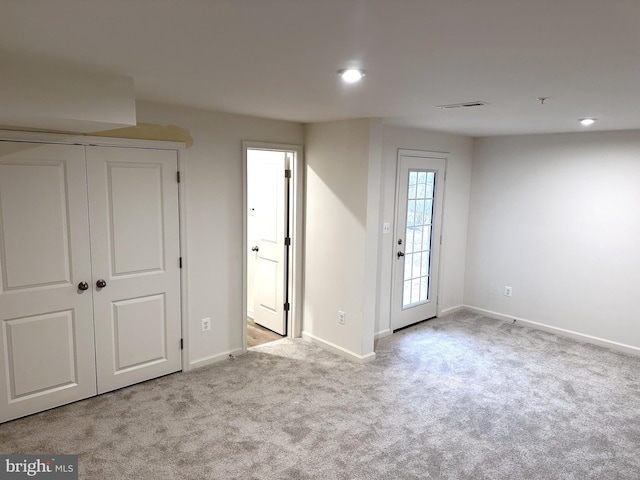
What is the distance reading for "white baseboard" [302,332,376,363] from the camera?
4145 mm

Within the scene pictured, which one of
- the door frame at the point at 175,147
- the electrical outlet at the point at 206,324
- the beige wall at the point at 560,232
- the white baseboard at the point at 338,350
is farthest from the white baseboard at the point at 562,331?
the door frame at the point at 175,147

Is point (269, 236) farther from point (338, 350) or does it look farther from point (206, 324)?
point (338, 350)

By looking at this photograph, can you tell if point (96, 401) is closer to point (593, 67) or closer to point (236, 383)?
point (236, 383)

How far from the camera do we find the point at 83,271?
323 centimetres

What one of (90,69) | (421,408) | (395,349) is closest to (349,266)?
(395,349)

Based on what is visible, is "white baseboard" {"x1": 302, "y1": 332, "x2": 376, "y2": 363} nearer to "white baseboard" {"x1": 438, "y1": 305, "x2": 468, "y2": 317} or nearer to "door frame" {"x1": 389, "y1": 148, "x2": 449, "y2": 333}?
"door frame" {"x1": 389, "y1": 148, "x2": 449, "y2": 333}

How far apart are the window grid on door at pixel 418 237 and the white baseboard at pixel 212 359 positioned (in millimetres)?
1985

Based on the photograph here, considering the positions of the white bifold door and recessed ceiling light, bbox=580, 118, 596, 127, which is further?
recessed ceiling light, bbox=580, 118, 596, 127

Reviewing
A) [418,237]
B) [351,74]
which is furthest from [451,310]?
[351,74]

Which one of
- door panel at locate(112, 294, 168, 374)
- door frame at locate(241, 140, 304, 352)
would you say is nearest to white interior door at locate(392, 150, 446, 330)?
door frame at locate(241, 140, 304, 352)

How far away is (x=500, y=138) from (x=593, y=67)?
341 cm

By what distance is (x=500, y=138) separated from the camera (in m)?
5.32

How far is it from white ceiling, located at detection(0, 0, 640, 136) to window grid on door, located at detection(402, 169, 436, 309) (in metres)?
1.93

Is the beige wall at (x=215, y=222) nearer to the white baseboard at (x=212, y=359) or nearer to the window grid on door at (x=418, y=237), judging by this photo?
the white baseboard at (x=212, y=359)
